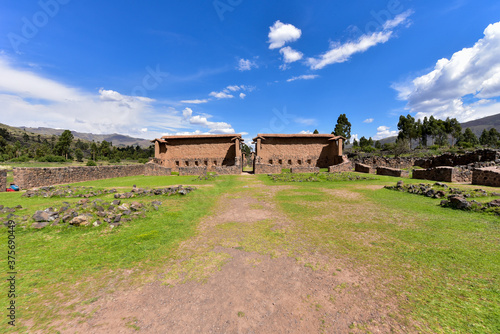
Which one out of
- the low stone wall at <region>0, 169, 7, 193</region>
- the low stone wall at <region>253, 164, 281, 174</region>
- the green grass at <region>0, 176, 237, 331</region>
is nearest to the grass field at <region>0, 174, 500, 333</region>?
the green grass at <region>0, 176, 237, 331</region>

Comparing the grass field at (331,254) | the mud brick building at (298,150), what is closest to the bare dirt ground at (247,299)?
the grass field at (331,254)

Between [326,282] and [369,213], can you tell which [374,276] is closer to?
[326,282]

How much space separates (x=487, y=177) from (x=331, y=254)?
16.7 meters

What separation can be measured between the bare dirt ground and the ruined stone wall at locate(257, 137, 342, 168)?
31129 millimetres

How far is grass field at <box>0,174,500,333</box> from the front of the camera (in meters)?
3.07

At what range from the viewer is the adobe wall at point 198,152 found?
36062 mm

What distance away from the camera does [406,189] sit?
12547 mm

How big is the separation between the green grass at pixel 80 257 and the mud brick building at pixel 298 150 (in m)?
28.9

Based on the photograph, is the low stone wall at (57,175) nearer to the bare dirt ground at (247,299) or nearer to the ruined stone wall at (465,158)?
the bare dirt ground at (247,299)

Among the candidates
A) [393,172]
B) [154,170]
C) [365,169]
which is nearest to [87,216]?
[154,170]

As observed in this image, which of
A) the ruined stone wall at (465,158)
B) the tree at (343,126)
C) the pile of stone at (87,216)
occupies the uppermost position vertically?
the tree at (343,126)

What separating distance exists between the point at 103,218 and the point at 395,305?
876 cm

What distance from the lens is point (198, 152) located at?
3662 cm

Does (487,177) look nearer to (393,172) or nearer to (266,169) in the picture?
(393,172)
